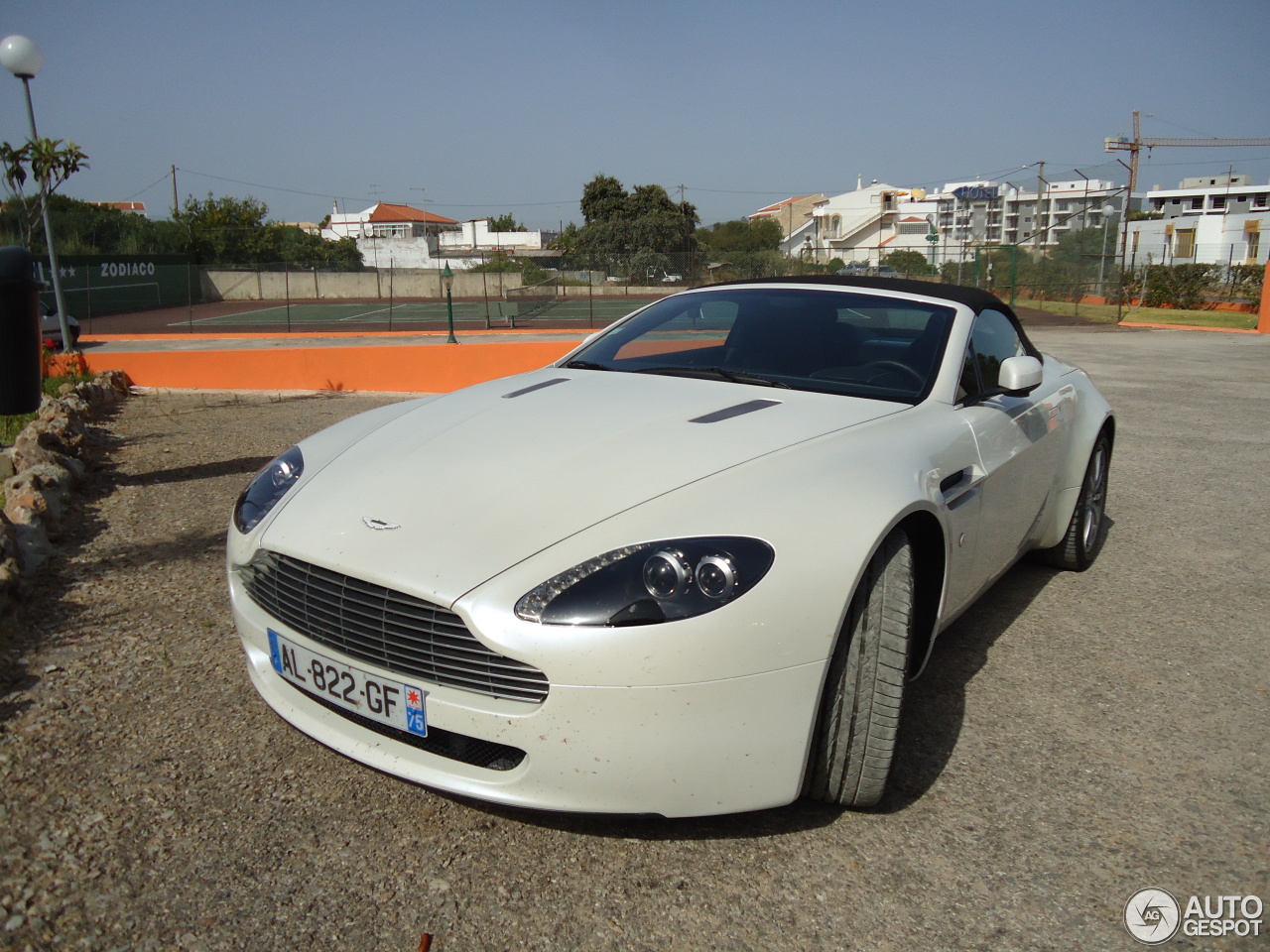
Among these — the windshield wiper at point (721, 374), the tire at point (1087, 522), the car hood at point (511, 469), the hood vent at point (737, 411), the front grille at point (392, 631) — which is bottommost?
the tire at point (1087, 522)

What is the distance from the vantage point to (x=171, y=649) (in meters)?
3.31

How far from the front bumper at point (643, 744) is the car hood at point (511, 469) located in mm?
309

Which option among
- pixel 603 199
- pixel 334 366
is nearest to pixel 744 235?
pixel 603 199

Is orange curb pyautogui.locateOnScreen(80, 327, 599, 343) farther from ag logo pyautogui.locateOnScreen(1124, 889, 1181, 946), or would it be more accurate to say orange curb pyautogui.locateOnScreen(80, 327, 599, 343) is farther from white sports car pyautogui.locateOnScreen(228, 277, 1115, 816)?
ag logo pyautogui.locateOnScreen(1124, 889, 1181, 946)

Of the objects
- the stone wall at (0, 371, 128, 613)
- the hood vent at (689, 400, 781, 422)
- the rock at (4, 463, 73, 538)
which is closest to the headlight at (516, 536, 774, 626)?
the hood vent at (689, 400, 781, 422)

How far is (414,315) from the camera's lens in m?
33.2

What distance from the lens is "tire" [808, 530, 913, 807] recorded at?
2166mm

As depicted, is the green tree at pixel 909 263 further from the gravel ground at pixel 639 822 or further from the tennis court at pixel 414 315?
the gravel ground at pixel 639 822

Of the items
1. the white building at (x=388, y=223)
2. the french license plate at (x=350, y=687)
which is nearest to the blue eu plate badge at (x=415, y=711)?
the french license plate at (x=350, y=687)

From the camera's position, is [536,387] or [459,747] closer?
[459,747]

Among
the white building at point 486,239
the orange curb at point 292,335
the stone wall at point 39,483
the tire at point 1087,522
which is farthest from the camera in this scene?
the white building at point 486,239

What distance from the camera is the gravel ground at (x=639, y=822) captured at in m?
1.95

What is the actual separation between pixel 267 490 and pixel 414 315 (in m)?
31.7

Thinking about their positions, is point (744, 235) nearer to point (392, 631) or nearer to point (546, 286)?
point (546, 286)
